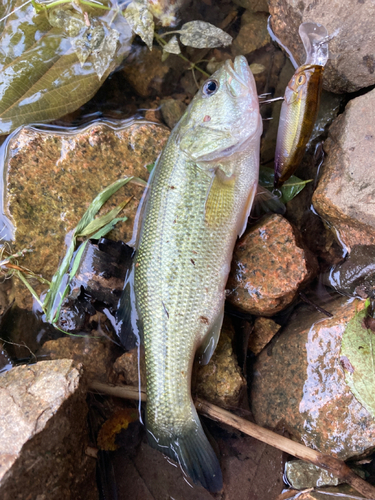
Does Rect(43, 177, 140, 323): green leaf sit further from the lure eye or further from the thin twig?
the lure eye

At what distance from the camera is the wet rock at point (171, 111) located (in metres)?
3.46

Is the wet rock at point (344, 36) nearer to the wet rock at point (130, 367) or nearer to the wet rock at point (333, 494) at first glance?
the wet rock at point (130, 367)

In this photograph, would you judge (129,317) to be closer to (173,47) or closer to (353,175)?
(353,175)

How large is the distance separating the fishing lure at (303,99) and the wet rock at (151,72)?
1.32 meters

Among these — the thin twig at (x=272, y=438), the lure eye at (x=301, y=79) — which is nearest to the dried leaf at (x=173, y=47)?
the lure eye at (x=301, y=79)

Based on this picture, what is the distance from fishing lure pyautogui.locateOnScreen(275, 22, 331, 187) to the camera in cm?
261

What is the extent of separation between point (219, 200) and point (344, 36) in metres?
1.55

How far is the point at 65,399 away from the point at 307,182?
2634 millimetres

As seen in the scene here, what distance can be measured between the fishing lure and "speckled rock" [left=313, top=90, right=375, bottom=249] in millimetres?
254

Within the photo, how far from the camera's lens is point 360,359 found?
2521 mm

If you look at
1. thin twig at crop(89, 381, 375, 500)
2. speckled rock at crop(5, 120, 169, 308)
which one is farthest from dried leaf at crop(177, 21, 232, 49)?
thin twig at crop(89, 381, 375, 500)

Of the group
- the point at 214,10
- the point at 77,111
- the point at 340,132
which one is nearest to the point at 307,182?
the point at 340,132

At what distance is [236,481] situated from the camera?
2.95 m

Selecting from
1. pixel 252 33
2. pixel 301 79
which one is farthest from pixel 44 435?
pixel 252 33
